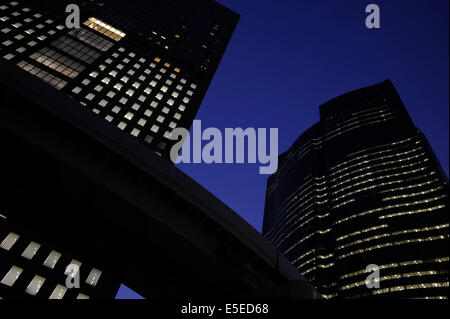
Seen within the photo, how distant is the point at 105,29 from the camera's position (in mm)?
66375

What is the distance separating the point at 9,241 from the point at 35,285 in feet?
16.8

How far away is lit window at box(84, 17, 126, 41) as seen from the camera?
212 ft

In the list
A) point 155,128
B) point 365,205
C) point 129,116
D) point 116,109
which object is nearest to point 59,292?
point 155,128

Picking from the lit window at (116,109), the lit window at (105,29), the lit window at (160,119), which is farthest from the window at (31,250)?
the lit window at (105,29)

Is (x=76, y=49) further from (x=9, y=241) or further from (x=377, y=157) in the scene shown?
(x=377, y=157)

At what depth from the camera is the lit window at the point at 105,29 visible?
212ft

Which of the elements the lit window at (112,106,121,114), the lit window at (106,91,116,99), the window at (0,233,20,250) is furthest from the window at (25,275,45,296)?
the lit window at (106,91,116,99)

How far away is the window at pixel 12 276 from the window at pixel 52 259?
7.44 feet

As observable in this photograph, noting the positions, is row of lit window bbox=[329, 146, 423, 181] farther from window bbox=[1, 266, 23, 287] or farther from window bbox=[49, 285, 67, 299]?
window bbox=[1, 266, 23, 287]

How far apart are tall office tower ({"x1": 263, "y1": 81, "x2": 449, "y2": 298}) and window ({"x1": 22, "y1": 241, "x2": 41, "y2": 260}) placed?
334 feet

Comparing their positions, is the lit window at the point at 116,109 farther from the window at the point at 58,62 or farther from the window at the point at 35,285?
the window at the point at 35,285

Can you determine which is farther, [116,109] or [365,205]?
[365,205]
